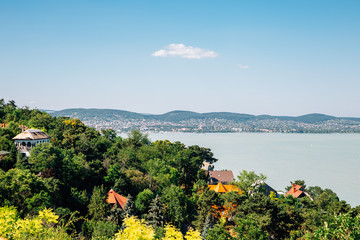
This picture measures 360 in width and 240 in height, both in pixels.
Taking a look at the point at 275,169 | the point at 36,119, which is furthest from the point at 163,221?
the point at 275,169

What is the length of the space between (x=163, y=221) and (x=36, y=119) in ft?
86.5

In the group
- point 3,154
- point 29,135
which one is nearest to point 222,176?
point 29,135

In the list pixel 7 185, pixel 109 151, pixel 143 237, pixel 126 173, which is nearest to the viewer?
pixel 143 237

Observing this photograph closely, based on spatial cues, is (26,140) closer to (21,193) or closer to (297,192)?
(21,193)

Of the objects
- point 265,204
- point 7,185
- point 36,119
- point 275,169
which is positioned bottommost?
point 275,169

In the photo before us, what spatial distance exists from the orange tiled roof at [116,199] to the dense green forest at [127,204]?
1.20 meters

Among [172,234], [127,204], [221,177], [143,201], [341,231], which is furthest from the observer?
[221,177]

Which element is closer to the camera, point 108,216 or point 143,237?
point 143,237

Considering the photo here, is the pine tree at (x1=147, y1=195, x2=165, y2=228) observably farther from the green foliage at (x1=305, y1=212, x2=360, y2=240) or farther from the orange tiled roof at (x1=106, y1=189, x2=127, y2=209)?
the green foliage at (x1=305, y1=212, x2=360, y2=240)

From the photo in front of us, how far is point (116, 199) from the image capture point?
2464 cm

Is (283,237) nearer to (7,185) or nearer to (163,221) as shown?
(163,221)

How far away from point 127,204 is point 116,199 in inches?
75.2

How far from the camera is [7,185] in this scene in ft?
55.3

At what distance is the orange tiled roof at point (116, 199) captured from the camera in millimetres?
24109
